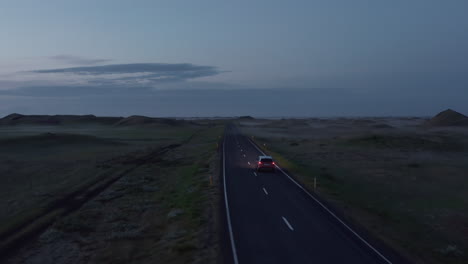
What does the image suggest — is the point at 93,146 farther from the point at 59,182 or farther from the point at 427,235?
the point at 427,235

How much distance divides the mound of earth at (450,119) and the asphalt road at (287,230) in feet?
497

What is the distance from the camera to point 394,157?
187 feet

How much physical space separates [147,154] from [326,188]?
32.1 m

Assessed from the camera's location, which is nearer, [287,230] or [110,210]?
[287,230]

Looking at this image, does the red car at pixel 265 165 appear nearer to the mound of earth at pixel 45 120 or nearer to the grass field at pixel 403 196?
the grass field at pixel 403 196

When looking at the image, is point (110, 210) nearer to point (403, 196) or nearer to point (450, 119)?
point (403, 196)

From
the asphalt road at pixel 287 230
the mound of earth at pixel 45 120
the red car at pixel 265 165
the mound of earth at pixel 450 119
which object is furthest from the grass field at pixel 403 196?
the mound of earth at pixel 45 120

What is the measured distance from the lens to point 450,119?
166m

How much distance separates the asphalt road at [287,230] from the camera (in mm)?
14898

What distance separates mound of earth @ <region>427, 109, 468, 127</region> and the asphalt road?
151 metres

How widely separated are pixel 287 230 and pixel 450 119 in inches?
6664

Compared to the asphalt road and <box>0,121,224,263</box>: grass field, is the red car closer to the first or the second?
<box>0,121,224,263</box>: grass field

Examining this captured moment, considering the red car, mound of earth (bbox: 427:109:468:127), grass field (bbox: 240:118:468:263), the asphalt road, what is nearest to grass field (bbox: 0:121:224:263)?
the asphalt road

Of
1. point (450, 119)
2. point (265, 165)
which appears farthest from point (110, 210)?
point (450, 119)
